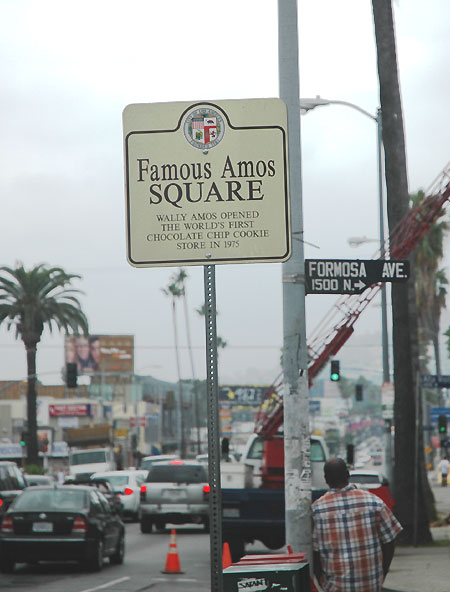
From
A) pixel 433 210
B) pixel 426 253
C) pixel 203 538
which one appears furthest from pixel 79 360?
pixel 433 210

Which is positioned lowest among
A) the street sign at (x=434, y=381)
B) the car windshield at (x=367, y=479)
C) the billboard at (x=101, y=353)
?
the car windshield at (x=367, y=479)

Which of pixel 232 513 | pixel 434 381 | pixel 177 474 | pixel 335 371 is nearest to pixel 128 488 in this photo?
pixel 177 474

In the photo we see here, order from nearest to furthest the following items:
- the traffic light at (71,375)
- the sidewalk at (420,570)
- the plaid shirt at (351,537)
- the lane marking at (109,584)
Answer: the plaid shirt at (351,537), the sidewalk at (420,570), the lane marking at (109,584), the traffic light at (71,375)

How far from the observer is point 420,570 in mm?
16969

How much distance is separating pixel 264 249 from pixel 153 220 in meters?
0.54

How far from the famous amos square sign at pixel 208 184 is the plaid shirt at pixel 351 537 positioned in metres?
2.15

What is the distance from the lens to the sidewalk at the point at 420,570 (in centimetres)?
1499

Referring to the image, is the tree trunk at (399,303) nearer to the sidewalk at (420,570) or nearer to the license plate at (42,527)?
the sidewalk at (420,570)

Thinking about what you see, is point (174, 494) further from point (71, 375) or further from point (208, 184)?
point (208, 184)

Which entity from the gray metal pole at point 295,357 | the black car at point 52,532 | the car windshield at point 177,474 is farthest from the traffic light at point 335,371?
the gray metal pole at point 295,357

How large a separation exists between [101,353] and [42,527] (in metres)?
105

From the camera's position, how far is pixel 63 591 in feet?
51.9

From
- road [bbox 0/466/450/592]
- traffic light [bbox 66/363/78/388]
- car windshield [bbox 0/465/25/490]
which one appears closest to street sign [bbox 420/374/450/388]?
road [bbox 0/466/450/592]

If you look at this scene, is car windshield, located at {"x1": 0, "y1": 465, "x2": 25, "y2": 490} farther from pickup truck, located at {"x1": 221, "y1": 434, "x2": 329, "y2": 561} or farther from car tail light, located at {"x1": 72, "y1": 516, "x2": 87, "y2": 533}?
pickup truck, located at {"x1": 221, "y1": 434, "x2": 329, "y2": 561}
